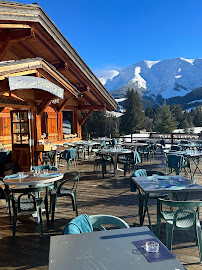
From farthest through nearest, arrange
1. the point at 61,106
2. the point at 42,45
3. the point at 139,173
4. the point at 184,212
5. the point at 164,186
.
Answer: the point at 61,106 → the point at 42,45 → the point at 139,173 → the point at 164,186 → the point at 184,212

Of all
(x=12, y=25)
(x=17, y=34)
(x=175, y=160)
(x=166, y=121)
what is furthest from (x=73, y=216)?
(x=166, y=121)

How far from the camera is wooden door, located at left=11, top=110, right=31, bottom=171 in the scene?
25.4 ft

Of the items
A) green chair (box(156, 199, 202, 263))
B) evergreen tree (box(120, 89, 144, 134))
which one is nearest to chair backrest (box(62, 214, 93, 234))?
green chair (box(156, 199, 202, 263))

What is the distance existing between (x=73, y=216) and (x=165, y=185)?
1.80m

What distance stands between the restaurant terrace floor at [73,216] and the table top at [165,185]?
72 centimetres

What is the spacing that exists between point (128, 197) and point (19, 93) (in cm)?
431

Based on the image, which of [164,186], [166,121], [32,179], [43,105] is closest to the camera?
[164,186]

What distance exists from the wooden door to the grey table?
6.24 meters

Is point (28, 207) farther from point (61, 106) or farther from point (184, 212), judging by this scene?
point (61, 106)

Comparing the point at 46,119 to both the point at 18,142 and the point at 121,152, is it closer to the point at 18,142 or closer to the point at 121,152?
the point at 18,142

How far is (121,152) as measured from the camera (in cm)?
732

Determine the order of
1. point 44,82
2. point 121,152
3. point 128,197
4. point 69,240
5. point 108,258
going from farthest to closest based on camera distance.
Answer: point 121,152, point 44,82, point 128,197, point 69,240, point 108,258

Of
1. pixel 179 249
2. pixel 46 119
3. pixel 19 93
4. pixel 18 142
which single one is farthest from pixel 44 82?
pixel 46 119

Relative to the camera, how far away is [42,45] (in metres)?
8.73
